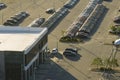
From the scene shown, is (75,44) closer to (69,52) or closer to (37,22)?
(69,52)

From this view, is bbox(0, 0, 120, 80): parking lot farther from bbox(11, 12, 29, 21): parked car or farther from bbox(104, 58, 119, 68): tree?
bbox(104, 58, 119, 68): tree

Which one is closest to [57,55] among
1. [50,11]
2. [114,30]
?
[114,30]

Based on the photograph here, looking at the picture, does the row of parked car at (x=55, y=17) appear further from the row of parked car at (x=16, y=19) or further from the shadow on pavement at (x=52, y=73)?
the shadow on pavement at (x=52, y=73)

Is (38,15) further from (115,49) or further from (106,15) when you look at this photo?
(115,49)

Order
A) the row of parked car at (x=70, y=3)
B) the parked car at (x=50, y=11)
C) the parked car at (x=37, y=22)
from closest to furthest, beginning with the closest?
the parked car at (x=37, y=22)
the parked car at (x=50, y=11)
the row of parked car at (x=70, y=3)

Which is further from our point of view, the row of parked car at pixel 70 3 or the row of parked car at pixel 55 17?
the row of parked car at pixel 70 3

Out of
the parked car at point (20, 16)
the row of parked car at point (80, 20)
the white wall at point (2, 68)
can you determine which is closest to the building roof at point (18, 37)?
the white wall at point (2, 68)

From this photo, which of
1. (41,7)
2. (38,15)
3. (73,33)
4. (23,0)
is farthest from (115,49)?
(23,0)
